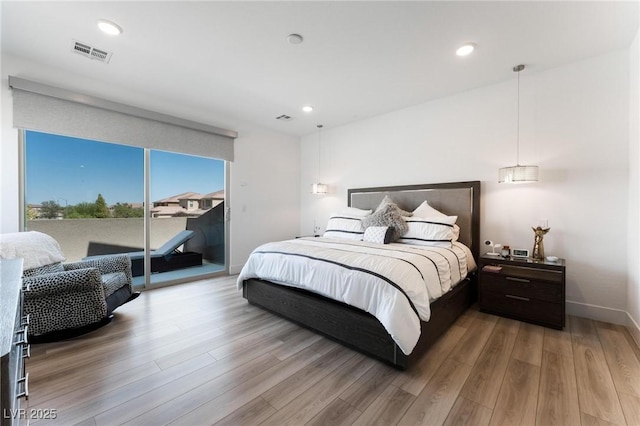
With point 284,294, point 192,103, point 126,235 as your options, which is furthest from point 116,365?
point 192,103

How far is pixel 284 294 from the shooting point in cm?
270

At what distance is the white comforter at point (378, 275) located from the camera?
1.84 metres

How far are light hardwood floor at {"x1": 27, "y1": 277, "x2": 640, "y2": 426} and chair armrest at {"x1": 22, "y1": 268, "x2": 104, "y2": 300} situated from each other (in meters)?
0.47

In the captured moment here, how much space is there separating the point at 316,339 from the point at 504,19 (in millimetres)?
→ 3161

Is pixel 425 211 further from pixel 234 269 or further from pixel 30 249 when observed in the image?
pixel 30 249

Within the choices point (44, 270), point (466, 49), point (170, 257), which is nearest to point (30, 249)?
point (44, 270)

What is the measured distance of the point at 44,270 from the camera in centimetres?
245

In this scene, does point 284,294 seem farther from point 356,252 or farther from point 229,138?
point 229,138

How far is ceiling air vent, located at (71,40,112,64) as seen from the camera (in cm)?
246

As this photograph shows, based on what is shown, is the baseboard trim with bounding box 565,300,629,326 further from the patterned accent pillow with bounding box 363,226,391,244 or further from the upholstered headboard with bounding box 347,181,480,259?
the patterned accent pillow with bounding box 363,226,391,244

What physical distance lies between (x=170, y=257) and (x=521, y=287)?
5.05m

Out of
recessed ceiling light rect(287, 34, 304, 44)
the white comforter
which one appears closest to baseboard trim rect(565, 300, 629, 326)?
the white comforter

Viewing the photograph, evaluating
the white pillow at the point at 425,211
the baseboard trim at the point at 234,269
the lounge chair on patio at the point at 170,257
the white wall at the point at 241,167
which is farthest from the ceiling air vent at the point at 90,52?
the white pillow at the point at 425,211

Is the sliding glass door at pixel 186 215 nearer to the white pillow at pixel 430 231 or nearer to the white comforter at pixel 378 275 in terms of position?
the white comforter at pixel 378 275
